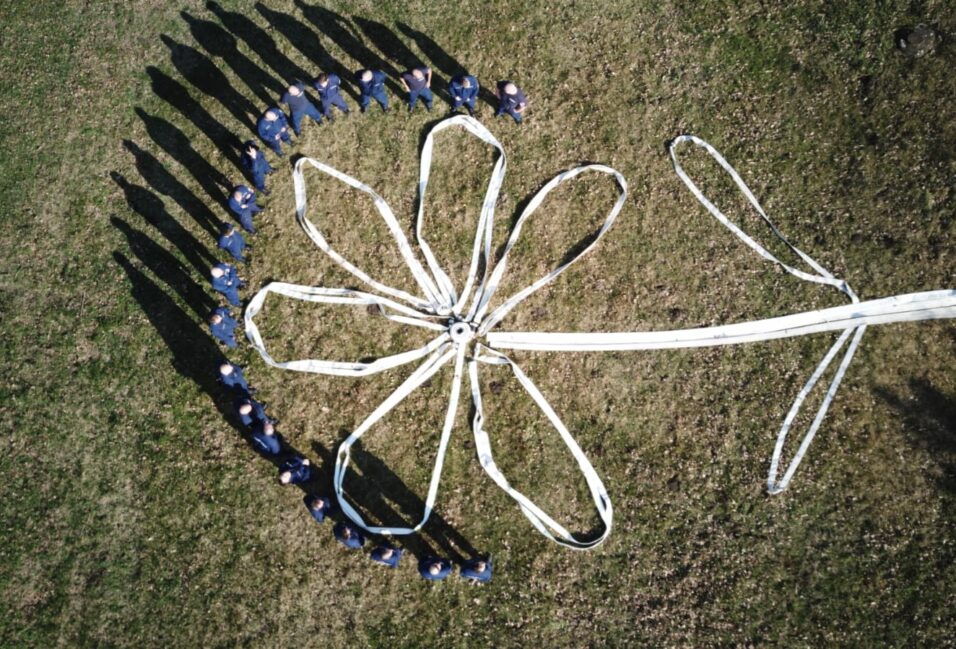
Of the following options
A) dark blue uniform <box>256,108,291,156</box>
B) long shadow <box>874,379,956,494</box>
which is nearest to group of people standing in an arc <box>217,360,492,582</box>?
dark blue uniform <box>256,108,291,156</box>

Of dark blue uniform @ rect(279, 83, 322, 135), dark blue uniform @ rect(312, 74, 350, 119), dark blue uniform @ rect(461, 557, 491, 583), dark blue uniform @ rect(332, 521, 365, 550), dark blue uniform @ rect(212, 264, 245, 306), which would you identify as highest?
dark blue uniform @ rect(279, 83, 322, 135)

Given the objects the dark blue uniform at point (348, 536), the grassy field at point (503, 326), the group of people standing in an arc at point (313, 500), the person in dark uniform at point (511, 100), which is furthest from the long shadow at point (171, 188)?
the dark blue uniform at point (348, 536)

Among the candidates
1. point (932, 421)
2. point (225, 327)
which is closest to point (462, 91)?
point (225, 327)

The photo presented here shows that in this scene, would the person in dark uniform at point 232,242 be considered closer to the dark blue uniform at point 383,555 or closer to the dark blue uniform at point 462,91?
the dark blue uniform at point 462,91

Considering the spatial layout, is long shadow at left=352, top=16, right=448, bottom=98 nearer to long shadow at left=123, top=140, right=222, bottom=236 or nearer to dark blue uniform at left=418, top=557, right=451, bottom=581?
long shadow at left=123, top=140, right=222, bottom=236

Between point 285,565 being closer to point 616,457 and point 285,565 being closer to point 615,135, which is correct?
point 616,457

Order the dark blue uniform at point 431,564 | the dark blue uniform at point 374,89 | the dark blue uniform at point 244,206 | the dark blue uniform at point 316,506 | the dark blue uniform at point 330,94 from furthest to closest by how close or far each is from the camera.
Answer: the dark blue uniform at point 374,89
the dark blue uniform at point 330,94
the dark blue uniform at point 244,206
the dark blue uniform at point 316,506
the dark blue uniform at point 431,564

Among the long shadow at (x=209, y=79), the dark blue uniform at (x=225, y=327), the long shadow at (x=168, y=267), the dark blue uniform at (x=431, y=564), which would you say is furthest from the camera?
the long shadow at (x=209, y=79)
